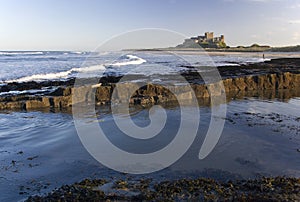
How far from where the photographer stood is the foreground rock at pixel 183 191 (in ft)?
13.5

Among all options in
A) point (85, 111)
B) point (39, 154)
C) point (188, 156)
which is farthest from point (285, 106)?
point (39, 154)

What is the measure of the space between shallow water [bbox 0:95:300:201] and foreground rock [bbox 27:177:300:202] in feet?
1.20

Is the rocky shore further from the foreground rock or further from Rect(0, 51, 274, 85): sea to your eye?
the foreground rock

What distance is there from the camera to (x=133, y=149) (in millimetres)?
6512

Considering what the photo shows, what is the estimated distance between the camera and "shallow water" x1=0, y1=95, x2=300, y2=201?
5.05 meters

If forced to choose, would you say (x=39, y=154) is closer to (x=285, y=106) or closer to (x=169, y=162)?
(x=169, y=162)

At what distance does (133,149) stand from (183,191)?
2378 millimetres

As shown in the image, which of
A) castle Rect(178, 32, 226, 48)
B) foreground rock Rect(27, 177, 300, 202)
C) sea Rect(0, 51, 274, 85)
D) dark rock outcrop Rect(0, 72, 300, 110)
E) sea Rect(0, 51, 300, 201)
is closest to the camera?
foreground rock Rect(27, 177, 300, 202)

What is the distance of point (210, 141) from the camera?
7.00m

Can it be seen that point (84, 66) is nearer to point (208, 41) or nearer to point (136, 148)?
point (136, 148)

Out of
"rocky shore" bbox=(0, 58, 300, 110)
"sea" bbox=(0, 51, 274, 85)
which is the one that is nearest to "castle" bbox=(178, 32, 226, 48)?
"sea" bbox=(0, 51, 274, 85)

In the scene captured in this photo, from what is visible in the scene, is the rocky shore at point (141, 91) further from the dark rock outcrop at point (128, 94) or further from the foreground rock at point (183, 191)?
the foreground rock at point (183, 191)

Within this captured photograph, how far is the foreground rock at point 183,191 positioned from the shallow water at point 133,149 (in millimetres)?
366

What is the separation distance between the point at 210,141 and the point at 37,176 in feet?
13.5
